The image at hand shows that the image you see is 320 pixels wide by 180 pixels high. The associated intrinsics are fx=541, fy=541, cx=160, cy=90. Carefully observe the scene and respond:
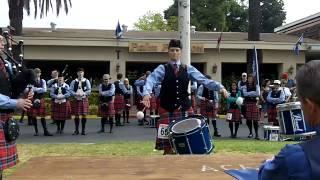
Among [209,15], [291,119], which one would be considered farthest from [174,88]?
[209,15]

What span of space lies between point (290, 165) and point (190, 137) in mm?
3510

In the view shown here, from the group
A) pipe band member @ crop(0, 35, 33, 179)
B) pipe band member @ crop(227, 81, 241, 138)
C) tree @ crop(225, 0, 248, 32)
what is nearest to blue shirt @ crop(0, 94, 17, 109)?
pipe band member @ crop(0, 35, 33, 179)

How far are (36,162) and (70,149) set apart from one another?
503 cm

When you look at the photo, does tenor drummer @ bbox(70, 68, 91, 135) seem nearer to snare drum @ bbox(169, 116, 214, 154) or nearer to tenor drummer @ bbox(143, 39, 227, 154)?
tenor drummer @ bbox(143, 39, 227, 154)

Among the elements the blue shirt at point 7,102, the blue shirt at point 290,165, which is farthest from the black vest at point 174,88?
the blue shirt at point 290,165

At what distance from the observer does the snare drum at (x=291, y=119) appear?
8.55m

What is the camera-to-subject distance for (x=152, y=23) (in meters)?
43.7

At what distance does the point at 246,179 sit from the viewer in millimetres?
2514

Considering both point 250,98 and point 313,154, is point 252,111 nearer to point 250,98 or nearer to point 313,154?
point 250,98

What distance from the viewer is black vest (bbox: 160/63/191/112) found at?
19.3 ft

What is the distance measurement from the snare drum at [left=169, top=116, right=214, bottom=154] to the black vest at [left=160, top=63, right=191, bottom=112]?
42 centimetres

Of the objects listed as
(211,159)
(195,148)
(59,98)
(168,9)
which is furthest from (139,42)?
(168,9)

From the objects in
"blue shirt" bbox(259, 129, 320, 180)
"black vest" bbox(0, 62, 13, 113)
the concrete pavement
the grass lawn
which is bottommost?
the concrete pavement

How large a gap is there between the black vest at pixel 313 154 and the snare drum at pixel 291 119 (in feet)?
22.3
